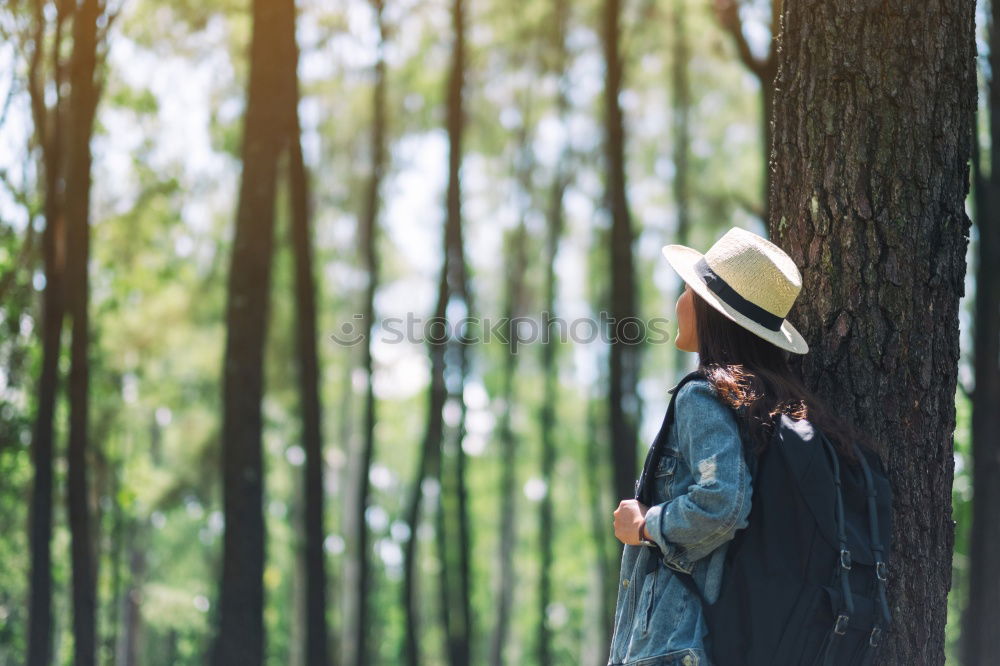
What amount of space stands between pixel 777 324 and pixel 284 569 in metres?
36.2

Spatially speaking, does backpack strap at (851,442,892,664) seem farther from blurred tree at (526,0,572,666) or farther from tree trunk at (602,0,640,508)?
blurred tree at (526,0,572,666)

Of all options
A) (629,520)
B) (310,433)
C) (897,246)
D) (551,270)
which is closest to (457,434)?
(551,270)

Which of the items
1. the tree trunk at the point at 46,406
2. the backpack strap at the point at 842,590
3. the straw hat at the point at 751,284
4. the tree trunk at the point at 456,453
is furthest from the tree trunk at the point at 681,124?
the backpack strap at the point at 842,590

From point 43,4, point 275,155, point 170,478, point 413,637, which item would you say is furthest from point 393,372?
point 275,155

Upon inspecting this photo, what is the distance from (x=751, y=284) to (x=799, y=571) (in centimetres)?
A: 86

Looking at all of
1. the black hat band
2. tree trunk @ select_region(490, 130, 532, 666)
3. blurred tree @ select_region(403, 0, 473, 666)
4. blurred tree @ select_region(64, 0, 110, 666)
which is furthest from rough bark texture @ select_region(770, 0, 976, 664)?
tree trunk @ select_region(490, 130, 532, 666)

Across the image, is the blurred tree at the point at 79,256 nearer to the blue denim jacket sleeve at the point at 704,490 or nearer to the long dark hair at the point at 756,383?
the long dark hair at the point at 756,383

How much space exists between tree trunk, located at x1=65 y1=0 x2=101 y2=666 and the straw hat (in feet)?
33.2

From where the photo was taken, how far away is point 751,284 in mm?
3279

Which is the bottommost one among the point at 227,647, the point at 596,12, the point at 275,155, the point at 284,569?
the point at 284,569

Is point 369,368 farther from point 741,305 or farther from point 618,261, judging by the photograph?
point 741,305

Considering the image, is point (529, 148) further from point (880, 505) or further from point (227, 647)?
point (880, 505)

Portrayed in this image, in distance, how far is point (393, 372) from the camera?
1079 inches

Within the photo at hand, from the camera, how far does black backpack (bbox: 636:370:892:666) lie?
2924 millimetres
